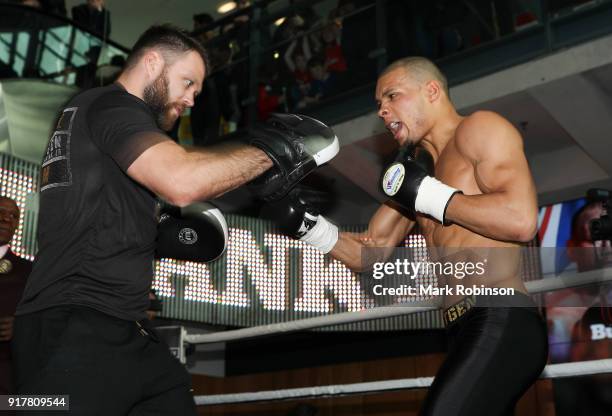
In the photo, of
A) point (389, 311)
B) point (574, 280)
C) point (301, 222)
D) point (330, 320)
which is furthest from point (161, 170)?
point (330, 320)

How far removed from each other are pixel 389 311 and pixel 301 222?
716 mm

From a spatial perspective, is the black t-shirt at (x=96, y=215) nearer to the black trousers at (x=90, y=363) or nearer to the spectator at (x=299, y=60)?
the black trousers at (x=90, y=363)

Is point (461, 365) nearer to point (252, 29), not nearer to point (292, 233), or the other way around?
point (292, 233)

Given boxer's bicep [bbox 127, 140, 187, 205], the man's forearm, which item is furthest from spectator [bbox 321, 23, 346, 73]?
boxer's bicep [bbox 127, 140, 187, 205]

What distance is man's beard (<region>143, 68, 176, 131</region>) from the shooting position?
2178mm

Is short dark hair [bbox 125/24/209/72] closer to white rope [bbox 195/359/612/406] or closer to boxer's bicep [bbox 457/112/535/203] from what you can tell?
boxer's bicep [bbox 457/112/535/203]

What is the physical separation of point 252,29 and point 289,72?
0.88 metres

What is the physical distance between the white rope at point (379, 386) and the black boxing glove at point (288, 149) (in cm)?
123

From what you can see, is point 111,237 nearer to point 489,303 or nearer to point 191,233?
point 191,233

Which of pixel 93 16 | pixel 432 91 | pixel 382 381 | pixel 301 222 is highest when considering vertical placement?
pixel 93 16

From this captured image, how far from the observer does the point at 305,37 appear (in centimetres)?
764

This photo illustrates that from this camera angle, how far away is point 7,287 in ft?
11.6

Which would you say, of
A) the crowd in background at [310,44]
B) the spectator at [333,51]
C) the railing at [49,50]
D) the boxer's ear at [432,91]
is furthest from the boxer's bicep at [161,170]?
the railing at [49,50]

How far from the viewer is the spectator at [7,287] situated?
3.33 metres
